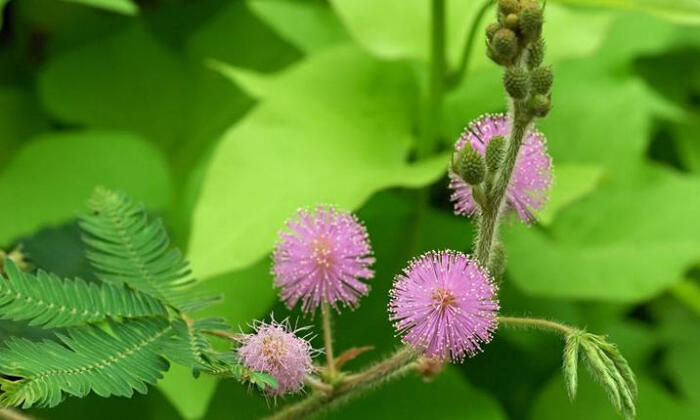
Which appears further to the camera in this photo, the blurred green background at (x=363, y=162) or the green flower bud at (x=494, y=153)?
the blurred green background at (x=363, y=162)

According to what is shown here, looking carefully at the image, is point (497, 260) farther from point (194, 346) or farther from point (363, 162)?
point (363, 162)

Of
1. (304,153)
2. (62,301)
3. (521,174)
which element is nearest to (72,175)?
(304,153)

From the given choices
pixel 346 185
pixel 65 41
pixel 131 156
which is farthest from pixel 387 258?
pixel 65 41

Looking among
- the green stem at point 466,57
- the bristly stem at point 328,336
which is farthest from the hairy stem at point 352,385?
the green stem at point 466,57

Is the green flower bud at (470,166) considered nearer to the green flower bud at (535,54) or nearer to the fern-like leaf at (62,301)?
the green flower bud at (535,54)

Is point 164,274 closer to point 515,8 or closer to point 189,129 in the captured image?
point 515,8
